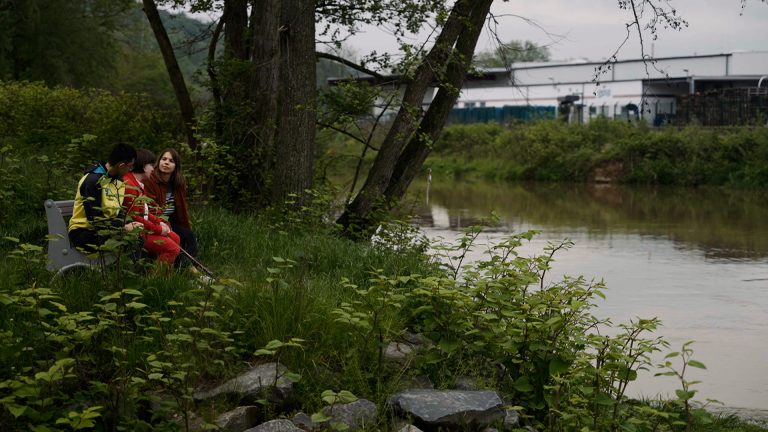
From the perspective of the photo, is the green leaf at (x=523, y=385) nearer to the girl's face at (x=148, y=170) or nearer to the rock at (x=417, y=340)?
the rock at (x=417, y=340)

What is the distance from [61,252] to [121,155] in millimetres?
887

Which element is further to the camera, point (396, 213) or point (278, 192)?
point (396, 213)

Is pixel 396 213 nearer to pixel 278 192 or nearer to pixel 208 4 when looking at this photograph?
pixel 278 192

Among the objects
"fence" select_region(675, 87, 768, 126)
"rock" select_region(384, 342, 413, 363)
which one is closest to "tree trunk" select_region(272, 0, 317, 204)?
"rock" select_region(384, 342, 413, 363)

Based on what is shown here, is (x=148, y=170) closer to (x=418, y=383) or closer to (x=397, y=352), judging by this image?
(x=397, y=352)

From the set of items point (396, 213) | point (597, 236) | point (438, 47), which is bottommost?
point (597, 236)

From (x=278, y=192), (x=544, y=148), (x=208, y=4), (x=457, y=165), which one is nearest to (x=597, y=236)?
(x=208, y=4)

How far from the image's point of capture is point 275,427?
20.7 feet

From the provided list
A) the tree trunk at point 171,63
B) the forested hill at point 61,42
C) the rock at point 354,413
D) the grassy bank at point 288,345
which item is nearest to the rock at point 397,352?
the grassy bank at point 288,345

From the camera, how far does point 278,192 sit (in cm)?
1313

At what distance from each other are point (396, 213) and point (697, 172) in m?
34.0

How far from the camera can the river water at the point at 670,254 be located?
12.4 meters

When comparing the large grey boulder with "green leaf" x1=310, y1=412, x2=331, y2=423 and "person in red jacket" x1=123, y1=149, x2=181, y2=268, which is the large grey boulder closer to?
"green leaf" x1=310, y1=412, x2=331, y2=423

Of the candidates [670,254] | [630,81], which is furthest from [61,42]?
[630,81]
